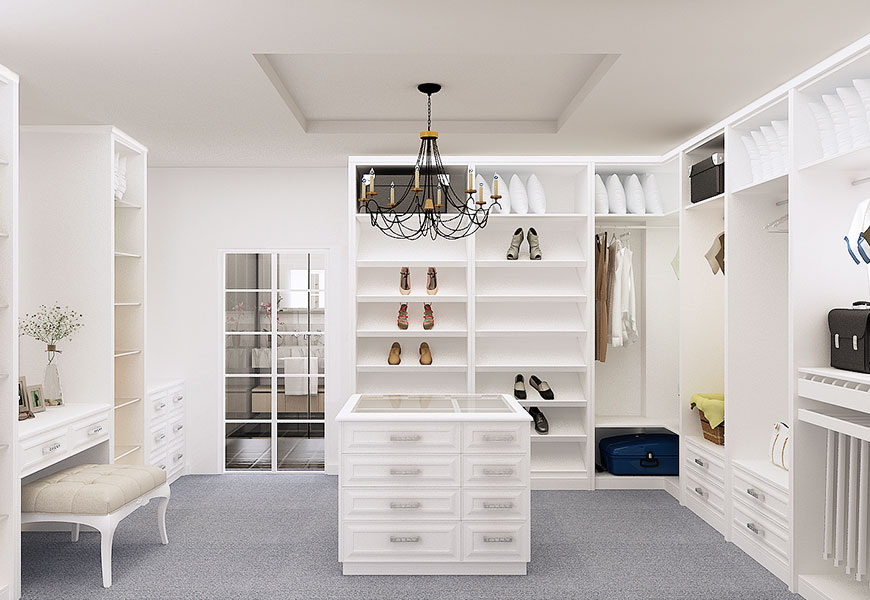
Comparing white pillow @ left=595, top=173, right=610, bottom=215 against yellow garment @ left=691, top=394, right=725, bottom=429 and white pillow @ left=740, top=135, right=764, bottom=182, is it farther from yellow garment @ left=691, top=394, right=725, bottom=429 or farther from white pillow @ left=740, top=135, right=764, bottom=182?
yellow garment @ left=691, top=394, right=725, bottom=429

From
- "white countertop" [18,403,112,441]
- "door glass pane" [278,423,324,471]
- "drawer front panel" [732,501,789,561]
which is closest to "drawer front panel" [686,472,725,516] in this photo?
"drawer front panel" [732,501,789,561]

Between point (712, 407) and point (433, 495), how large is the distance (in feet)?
7.04

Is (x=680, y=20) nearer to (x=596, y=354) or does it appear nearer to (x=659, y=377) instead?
(x=596, y=354)

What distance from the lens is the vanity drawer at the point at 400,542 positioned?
3740 millimetres

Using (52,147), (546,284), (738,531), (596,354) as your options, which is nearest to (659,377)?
(596,354)

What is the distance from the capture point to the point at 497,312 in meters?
6.08

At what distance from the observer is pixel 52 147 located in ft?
15.0

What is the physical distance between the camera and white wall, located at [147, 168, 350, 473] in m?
6.39

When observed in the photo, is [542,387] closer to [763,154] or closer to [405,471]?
[405,471]

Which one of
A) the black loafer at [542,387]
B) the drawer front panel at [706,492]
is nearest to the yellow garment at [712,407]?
the drawer front panel at [706,492]

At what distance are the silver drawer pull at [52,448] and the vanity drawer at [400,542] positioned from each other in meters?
1.59

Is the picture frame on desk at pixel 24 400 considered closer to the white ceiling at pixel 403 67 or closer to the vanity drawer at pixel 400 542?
the white ceiling at pixel 403 67

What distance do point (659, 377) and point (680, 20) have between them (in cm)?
372

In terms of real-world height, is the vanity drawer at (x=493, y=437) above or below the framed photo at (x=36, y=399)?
below
